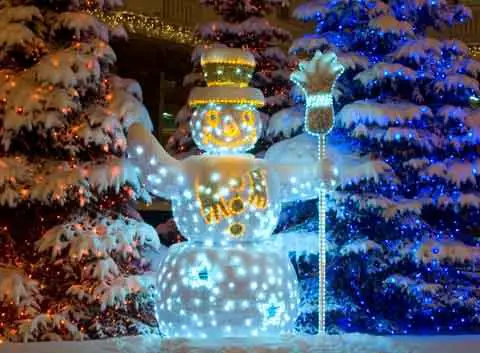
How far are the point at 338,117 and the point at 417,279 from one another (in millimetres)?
1749

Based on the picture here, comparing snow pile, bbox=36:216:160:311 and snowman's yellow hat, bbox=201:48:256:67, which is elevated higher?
snowman's yellow hat, bbox=201:48:256:67

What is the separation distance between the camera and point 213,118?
6281 mm

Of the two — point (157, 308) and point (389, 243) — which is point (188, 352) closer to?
point (157, 308)

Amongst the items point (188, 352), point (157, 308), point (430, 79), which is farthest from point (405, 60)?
point (188, 352)

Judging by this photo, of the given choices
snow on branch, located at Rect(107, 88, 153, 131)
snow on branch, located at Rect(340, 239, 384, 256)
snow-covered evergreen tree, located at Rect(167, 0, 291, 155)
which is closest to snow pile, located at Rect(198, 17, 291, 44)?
snow-covered evergreen tree, located at Rect(167, 0, 291, 155)

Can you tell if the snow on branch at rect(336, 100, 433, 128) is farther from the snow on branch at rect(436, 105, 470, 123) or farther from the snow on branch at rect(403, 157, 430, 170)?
the snow on branch at rect(403, 157, 430, 170)

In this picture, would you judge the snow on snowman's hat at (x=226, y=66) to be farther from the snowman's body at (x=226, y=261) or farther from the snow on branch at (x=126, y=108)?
the snow on branch at (x=126, y=108)

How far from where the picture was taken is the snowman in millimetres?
5953

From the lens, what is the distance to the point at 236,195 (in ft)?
19.9

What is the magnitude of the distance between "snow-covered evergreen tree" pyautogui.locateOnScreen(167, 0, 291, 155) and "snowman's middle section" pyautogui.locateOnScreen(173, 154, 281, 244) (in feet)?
10.9

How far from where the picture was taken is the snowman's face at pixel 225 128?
6270 millimetres

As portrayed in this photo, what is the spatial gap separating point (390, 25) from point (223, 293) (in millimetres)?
3491

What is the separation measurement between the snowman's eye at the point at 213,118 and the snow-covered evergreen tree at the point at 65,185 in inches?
54.6

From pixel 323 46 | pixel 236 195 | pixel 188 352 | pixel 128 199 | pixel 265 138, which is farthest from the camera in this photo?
pixel 265 138
